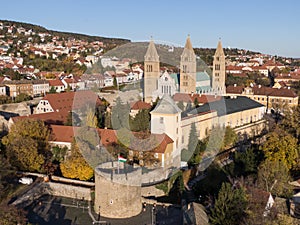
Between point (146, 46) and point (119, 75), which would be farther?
point (119, 75)

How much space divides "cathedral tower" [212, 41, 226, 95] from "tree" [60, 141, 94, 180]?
76.6ft

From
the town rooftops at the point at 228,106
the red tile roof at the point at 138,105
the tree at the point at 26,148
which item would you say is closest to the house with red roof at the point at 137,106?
the red tile roof at the point at 138,105

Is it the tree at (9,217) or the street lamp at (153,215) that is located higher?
the tree at (9,217)

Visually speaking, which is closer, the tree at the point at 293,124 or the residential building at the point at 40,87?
the tree at the point at 293,124

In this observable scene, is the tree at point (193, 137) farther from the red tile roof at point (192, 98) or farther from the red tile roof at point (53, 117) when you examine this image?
the red tile roof at point (53, 117)

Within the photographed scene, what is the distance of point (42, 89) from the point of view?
4400 centimetres

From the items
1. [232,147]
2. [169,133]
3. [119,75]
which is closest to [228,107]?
[232,147]

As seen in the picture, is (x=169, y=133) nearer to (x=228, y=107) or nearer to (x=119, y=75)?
(x=228, y=107)

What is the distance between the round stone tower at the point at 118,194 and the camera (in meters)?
14.4

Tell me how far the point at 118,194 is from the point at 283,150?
355 inches

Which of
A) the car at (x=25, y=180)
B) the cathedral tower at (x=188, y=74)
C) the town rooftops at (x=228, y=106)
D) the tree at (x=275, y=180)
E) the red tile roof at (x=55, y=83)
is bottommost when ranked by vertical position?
the car at (x=25, y=180)

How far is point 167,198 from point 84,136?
17.2 feet

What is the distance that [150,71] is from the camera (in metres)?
30.8

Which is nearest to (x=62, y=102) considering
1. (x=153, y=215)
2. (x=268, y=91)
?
(x=153, y=215)
